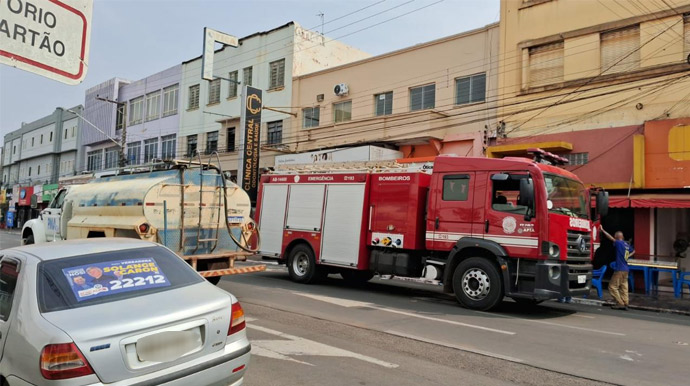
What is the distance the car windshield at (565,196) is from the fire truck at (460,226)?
25 mm

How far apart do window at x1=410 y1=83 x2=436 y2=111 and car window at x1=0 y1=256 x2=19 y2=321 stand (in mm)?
18307

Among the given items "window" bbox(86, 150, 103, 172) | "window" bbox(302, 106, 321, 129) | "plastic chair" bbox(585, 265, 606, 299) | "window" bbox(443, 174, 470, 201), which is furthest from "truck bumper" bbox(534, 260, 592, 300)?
"window" bbox(86, 150, 103, 172)

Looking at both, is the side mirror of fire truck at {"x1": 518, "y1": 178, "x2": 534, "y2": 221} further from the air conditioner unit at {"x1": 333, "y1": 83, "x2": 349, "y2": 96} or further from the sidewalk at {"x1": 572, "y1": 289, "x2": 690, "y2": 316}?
the air conditioner unit at {"x1": 333, "y1": 83, "x2": 349, "y2": 96}

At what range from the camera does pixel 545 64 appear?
58.1ft

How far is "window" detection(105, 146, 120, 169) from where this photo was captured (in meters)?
42.1

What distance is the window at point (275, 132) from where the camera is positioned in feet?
92.2

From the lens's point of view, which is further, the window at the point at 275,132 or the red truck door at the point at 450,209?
the window at the point at 275,132

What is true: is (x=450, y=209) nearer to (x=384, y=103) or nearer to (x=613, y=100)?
(x=613, y=100)

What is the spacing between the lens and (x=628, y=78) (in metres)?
15.6

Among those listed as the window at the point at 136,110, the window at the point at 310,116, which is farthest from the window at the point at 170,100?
the window at the point at 310,116

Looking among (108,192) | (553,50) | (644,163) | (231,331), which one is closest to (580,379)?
(231,331)

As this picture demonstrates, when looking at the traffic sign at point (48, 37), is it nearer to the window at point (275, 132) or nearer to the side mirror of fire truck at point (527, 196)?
the side mirror of fire truck at point (527, 196)

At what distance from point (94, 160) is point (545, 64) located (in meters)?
40.6

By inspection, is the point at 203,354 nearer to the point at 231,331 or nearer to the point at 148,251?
the point at 231,331
